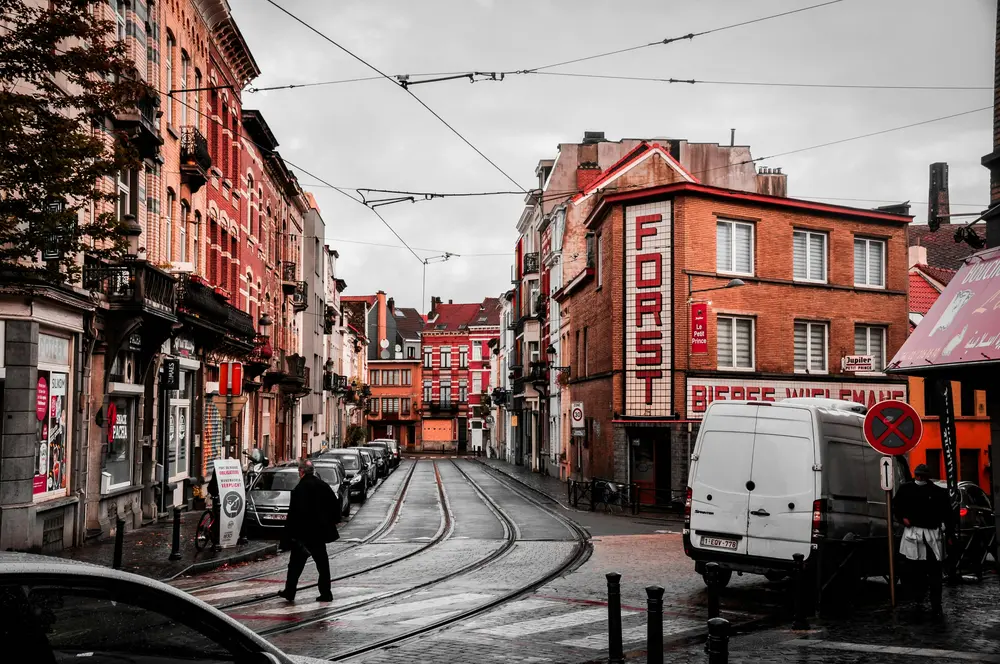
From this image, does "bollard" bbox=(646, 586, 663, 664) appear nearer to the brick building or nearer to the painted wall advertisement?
the painted wall advertisement

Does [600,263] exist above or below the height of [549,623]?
above

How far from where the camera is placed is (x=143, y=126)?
20.8m

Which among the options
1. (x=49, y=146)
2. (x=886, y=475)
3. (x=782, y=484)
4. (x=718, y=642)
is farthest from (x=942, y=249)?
(x=718, y=642)

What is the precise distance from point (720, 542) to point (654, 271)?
19158mm

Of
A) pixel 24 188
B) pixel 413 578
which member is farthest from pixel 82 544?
pixel 24 188

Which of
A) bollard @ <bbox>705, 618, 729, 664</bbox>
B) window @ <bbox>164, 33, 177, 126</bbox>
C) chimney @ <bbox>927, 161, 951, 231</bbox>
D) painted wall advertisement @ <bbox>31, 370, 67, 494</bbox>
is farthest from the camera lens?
chimney @ <bbox>927, 161, 951, 231</bbox>

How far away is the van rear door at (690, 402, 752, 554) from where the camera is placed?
1315 centimetres

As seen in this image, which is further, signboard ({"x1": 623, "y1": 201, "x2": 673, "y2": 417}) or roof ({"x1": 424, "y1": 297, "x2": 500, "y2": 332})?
roof ({"x1": 424, "y1": 297, "x2": 500, "y2": 332})

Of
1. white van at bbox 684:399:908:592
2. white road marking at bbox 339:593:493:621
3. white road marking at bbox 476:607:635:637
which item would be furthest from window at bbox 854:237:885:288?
white road marking at bbox 476:607:635:637

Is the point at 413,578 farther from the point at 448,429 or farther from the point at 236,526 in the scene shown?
the point at 448,429

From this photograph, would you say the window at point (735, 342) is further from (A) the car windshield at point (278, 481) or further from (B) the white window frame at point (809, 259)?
(A) the car windshield at point (278, 481)

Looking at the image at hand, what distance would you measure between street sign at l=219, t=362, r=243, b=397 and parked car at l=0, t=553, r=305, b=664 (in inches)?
1077

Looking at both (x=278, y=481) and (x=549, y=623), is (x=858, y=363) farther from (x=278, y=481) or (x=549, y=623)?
(x=549, y=623)

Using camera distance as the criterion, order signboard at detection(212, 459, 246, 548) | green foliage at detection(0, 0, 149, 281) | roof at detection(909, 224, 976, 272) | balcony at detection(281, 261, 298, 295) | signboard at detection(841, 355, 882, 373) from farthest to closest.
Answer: roof at detection(909, 224, 976, 272)
balcony at detection(281, 261, 298, 295)
signboard at detection(841, 355, 882, 373)
signboard at detection(212, 459, 246, 548)
green foliage at detection(0, 0, 149, 281)
